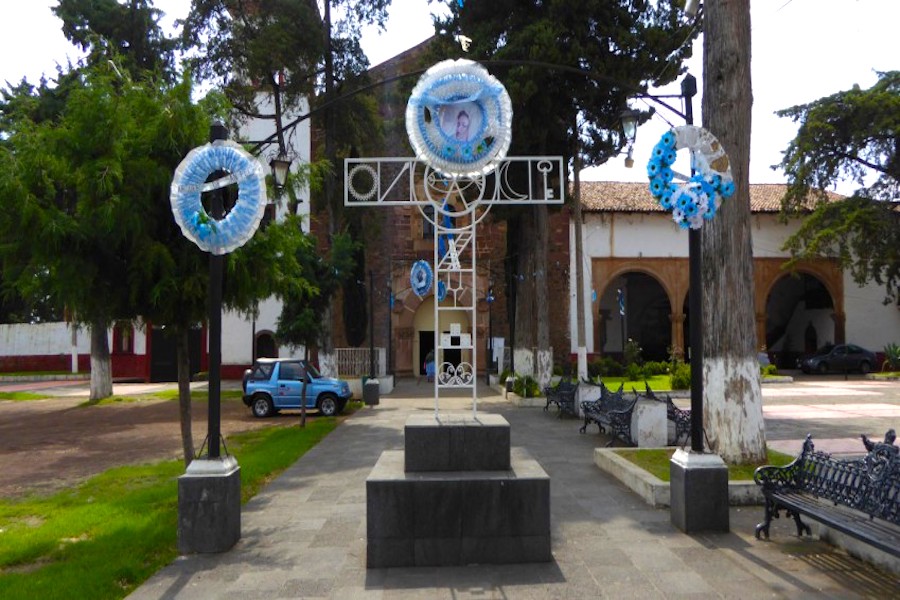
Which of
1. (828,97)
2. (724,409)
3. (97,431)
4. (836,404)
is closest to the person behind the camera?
(724,409)

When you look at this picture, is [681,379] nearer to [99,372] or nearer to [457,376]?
[457,376]

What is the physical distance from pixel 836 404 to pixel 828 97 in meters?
17.2

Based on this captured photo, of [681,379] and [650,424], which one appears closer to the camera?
[650,424]

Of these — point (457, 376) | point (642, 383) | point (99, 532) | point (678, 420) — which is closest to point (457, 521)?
point (457, 376)

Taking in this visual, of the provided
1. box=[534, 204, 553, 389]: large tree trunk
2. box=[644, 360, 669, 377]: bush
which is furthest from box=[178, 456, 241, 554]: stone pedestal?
box=[644, 360, 669, 377]: bush

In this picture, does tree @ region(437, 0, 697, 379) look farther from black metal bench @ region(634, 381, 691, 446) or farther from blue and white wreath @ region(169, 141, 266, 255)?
blue and white wreath @ region(169, 141, 266, 255)

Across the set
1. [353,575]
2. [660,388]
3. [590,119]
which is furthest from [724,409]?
[660,388]

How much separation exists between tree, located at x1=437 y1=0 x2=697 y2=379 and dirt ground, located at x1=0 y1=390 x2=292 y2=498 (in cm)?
967

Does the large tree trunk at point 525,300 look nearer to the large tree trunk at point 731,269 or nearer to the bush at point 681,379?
the bush at point 681,379

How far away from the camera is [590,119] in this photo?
19797 millimetres

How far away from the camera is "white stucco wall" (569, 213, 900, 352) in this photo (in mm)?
32250

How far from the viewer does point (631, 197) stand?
3347cm

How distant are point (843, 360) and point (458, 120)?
101ft

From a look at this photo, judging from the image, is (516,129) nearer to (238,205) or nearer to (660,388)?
(660,388)
